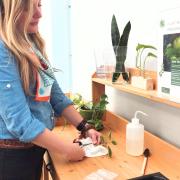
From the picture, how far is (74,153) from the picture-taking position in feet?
3.39

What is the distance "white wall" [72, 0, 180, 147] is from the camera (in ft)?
3.79

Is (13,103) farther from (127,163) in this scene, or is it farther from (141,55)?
(141,55)

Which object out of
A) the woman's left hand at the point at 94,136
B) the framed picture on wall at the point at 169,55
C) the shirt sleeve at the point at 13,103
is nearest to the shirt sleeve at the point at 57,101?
the woman's left hand at the point at 94,136

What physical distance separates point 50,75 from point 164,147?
55 cm

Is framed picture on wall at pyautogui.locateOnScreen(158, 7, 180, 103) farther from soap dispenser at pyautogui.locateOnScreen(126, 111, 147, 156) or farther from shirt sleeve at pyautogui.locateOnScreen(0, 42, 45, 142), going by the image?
shirt sleeve at pyautogui.locateOnScreen(0, 42, 45, 142)

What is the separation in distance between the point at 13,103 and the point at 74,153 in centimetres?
33

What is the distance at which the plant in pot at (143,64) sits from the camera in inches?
44.0

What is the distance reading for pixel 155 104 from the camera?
1223 mm

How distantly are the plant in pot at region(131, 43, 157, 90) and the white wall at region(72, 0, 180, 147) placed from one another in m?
0.04

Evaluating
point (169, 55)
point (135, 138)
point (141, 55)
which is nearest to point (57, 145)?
point (135, 138)

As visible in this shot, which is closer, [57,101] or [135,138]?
[135,138]

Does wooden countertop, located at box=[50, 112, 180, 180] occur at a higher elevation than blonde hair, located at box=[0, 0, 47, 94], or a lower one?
lower

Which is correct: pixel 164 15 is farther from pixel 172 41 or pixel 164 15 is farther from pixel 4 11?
pixel 4 11

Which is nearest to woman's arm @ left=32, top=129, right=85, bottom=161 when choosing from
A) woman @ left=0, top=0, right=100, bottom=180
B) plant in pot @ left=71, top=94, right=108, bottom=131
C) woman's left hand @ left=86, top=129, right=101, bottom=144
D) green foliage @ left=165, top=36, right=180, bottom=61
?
woman @ left=0, top=0, right=100, bottom=180
